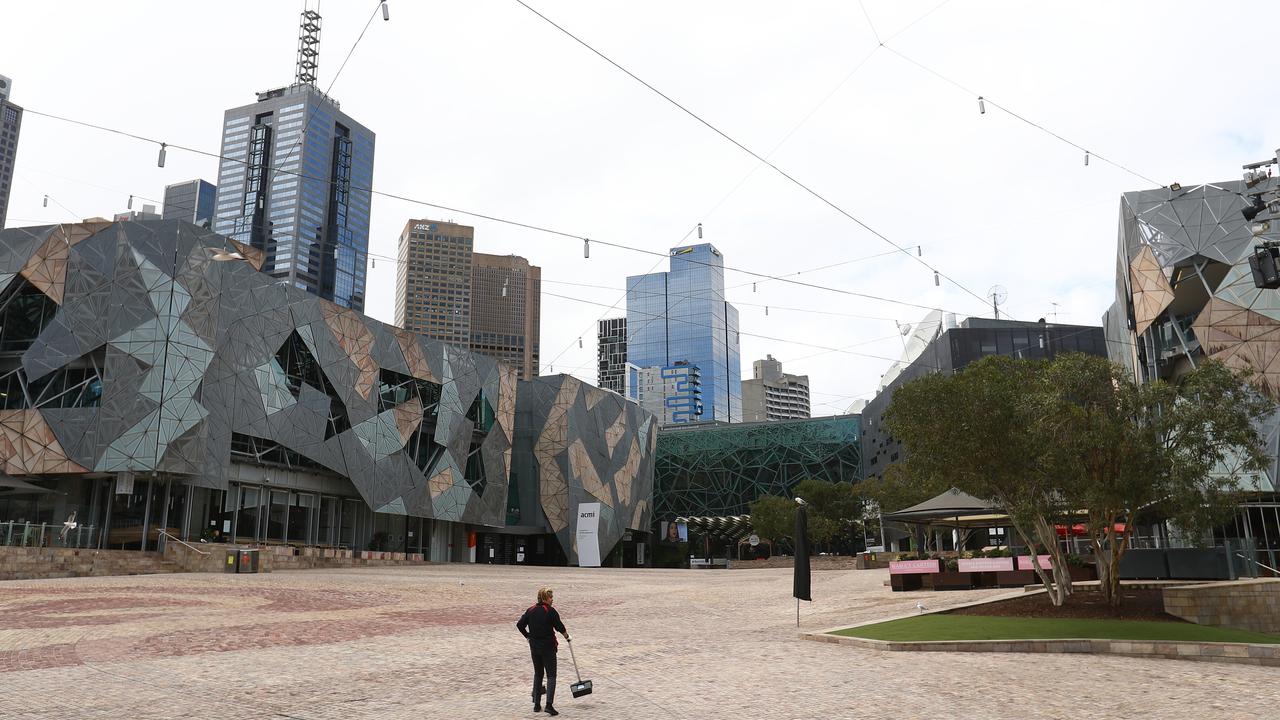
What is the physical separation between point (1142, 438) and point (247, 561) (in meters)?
28.6

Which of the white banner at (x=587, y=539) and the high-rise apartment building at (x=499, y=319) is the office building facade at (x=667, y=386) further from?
the white banner at (x=587, y=539)

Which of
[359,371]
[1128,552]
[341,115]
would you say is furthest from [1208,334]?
[341,115]

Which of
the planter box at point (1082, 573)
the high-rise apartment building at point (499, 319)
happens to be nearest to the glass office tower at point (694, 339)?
the high-rise apartment building at point (499, 319)

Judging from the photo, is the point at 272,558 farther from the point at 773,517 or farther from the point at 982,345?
the point at 982,345

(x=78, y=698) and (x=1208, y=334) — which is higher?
(x=1208, y=334)

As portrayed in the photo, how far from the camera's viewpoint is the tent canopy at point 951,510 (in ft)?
85.3

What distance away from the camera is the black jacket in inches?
344

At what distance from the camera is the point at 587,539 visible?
175 ft

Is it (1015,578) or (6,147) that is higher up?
(6,147)

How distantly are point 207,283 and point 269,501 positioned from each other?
1153cm

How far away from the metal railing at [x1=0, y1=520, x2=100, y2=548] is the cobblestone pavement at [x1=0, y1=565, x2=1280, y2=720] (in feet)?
36.1

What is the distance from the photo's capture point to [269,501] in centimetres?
4431

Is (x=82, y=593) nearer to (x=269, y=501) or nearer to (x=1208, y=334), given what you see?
(x=269, y=501)

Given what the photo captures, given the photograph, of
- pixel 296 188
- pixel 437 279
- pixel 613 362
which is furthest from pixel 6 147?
pixel 613 362
